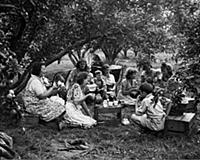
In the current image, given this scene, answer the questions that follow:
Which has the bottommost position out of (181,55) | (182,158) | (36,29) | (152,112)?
(182,158)

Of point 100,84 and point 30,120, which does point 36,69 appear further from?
point 100,84

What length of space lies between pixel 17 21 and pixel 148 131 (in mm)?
3431

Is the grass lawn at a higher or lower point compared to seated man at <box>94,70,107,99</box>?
lower

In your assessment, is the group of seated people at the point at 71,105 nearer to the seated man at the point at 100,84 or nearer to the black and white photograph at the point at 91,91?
the black and white photograph at the point at 91,91

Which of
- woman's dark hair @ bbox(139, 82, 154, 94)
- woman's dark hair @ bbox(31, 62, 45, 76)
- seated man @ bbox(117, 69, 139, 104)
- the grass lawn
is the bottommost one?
the grass lawn

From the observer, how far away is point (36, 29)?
6145 millimetres

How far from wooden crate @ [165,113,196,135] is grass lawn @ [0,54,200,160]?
12cm

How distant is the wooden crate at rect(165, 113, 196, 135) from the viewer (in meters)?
5.87

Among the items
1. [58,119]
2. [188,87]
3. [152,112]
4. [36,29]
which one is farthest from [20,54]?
[188,87]

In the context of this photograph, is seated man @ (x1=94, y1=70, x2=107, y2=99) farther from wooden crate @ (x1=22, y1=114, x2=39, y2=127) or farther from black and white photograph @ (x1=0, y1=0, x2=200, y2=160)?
wooden crate @ (x1=22, y1=114, x2=39, y2=127)

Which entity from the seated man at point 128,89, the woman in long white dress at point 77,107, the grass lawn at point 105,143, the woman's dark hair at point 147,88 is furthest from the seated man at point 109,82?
the woman's dark hair at point 147,88

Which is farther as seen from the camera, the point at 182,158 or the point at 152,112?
the point at 152,112

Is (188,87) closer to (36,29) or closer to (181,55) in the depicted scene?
(181,55)

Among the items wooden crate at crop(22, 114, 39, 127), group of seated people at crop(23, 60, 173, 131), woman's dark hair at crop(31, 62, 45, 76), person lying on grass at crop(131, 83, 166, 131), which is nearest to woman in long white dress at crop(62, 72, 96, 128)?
group of seated people at crop(23, 60, 173, 131)
